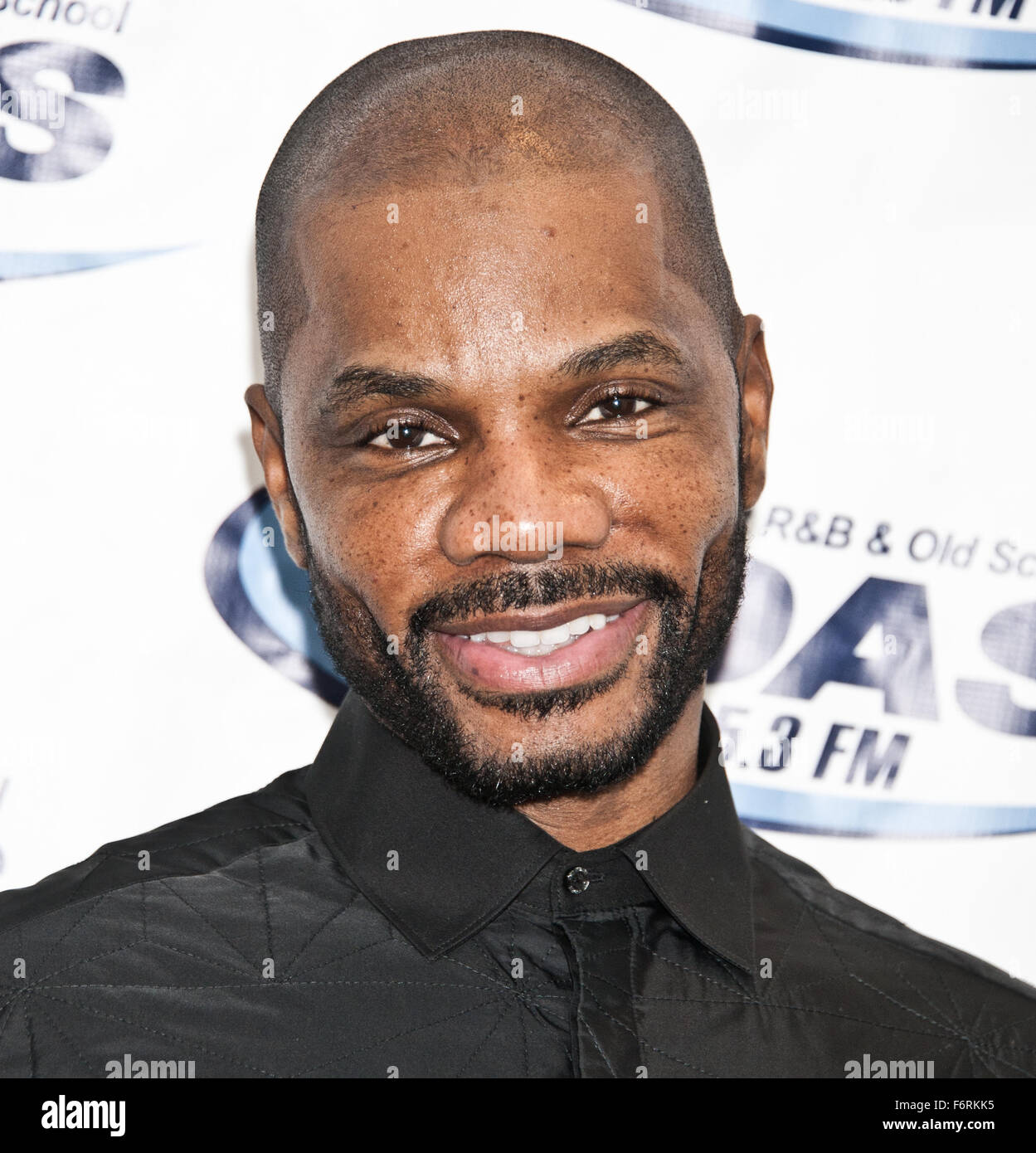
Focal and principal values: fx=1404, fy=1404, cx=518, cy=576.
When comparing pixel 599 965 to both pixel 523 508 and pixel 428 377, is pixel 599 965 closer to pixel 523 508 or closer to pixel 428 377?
pixel 523 508

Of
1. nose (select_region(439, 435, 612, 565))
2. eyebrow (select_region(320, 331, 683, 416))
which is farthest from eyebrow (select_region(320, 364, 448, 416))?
nose (select_region(439, 435, 612, 565))

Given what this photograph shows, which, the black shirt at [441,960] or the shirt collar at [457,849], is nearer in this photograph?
the black shirt at [441,960]

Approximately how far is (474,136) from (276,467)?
558mm

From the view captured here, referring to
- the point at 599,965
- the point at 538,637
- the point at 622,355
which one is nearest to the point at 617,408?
the point at 622,355

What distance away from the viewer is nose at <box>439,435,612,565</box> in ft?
5.41

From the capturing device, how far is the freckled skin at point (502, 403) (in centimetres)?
168

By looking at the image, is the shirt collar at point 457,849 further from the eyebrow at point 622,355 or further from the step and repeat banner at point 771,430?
the step and repeat banner at point 771,430

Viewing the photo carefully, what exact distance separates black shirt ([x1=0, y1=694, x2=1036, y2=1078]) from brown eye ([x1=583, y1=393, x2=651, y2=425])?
50 centimetres

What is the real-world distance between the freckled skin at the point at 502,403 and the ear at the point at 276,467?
137 millimetres

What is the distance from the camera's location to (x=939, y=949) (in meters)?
1.99

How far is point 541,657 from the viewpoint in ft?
5.67

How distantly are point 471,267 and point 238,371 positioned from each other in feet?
2.88

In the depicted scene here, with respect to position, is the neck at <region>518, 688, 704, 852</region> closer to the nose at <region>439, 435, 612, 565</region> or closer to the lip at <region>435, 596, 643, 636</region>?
the lip at <region>435, 596, 643, 636</region>

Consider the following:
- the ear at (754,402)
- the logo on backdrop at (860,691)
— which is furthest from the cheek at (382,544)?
the logo on backdrop at (860,691)
